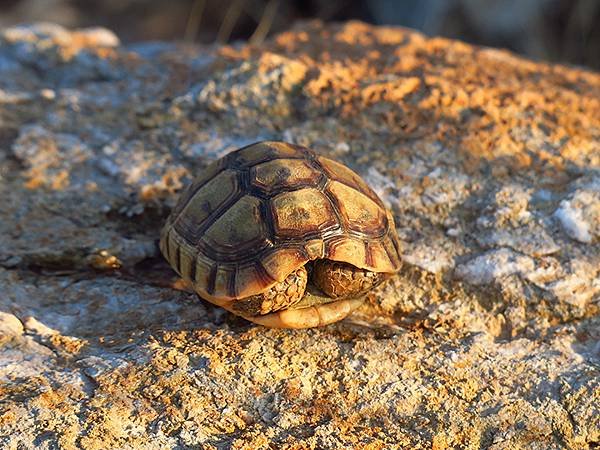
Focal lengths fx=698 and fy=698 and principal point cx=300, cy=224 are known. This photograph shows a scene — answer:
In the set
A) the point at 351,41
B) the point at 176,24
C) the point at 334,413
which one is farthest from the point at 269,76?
the point at 176,24

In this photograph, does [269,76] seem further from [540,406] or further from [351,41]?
[540,406]

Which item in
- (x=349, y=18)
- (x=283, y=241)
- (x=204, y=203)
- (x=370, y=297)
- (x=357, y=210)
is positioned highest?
(x=357, y=210)

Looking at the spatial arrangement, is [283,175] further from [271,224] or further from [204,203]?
[204,203]

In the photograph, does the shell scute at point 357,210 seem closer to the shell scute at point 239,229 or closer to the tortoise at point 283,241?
the tortoise at point 283,241

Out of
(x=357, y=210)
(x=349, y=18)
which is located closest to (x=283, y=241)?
(x=357, y=210)

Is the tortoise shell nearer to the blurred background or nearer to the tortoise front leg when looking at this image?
the tortoise front leg
